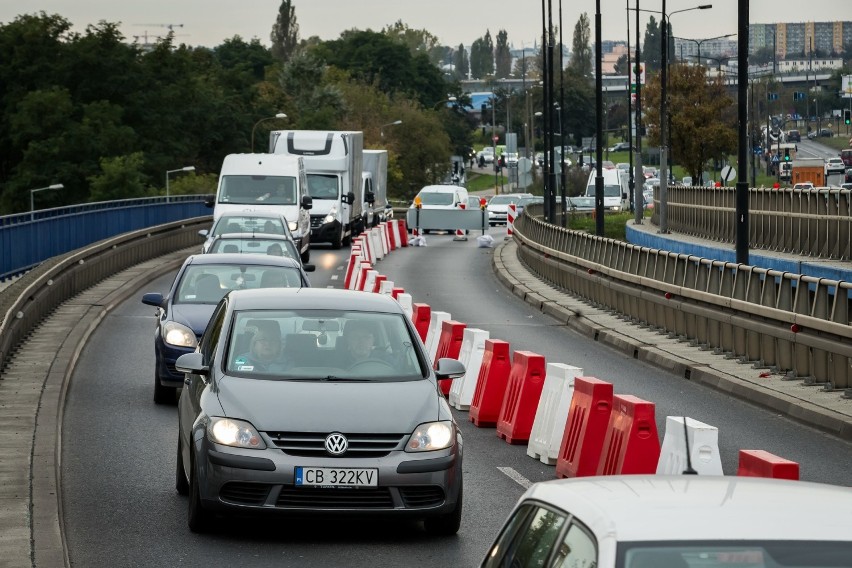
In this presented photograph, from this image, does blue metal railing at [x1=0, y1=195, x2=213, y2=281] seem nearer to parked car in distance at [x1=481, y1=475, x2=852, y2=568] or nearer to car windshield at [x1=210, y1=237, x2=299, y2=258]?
car windshield at [x1=210, y1=237, x2=299, y2=258]

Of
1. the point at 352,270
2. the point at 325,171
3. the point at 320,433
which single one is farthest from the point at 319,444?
the point at 325,171

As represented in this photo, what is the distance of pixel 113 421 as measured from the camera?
601 inches

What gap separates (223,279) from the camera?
17.1 m

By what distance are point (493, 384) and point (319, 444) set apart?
591 centimetres

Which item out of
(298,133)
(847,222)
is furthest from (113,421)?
(298,133)

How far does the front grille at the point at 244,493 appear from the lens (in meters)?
9.59

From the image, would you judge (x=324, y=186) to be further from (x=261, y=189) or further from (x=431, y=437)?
(x=431, y=437)

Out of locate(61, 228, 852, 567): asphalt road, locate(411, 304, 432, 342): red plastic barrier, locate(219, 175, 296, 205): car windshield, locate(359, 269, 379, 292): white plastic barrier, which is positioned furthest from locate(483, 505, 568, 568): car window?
locate(219, 175, 296, 205): car windshield

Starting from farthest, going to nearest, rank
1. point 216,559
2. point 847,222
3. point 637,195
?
point 637,195 → point 847,222 → point 216,559

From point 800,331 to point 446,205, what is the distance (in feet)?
150

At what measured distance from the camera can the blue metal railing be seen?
32.1 meters

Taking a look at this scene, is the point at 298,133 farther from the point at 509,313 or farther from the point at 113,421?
the point at 113,421

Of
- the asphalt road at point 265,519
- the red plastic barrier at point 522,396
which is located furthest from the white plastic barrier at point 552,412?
the red plastic barrier at point 522,396

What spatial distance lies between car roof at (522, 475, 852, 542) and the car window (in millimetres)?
48
